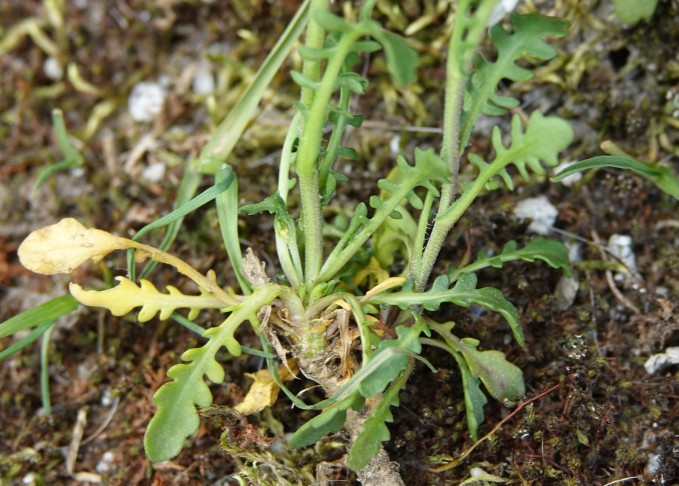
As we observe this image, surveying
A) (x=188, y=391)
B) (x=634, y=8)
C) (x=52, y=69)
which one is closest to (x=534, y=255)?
(x=634, y=8)

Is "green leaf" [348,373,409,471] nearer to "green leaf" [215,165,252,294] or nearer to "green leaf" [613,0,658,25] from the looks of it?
"green leaf" [215,165,252,294]

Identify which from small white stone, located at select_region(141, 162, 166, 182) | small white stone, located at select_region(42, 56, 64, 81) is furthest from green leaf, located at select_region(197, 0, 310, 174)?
small white stone, located at select_region(42, 56, 64, 81)

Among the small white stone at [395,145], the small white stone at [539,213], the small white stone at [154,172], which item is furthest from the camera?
the small white stone at [154,172]

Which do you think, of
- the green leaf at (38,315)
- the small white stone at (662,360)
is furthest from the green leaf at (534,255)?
the green leaf at (38,315)

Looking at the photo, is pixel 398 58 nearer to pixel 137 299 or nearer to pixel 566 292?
pixel 137 299

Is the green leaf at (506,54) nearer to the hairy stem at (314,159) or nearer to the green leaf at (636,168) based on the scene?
the green leaf at (636,168)
